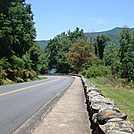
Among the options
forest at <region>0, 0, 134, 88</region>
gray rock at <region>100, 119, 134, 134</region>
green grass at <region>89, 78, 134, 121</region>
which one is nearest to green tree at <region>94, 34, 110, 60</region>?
forest at <region>0, 0, 134, 88</region>

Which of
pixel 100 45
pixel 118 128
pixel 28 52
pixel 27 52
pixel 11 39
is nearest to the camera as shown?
pixel 118 128

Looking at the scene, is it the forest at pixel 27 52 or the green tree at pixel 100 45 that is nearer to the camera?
the forest at pixel 27 52

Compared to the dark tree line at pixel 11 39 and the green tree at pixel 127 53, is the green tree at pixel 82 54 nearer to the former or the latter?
the green tree at pixel 127 53

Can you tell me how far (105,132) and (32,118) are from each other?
4217 millimetres

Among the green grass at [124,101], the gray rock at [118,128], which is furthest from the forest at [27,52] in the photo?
the gray rock at [118,128]

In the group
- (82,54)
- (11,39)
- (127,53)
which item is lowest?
(127,53)

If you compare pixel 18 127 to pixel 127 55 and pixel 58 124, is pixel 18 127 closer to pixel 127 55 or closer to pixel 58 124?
pixel 58 124

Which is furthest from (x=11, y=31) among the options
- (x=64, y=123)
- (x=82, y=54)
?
(x=82, y=54)

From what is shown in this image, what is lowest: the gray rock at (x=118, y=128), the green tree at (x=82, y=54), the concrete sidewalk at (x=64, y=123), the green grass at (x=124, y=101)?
the green grass at (x=124, y=101)

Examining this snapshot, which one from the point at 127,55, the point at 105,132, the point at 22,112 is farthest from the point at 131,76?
the point at 105,132

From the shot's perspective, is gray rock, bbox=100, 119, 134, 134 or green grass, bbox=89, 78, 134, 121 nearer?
gray rock, bbox=100, 119, 134, 134

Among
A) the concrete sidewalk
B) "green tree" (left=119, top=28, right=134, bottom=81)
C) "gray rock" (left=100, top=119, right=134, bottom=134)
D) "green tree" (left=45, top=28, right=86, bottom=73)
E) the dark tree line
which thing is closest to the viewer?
"gray rock" (left=100, top=119, right=134, bottom=134)

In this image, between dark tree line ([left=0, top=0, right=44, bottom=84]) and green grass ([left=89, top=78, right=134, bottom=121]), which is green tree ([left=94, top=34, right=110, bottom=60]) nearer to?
dark tree line ([left=0, top=0, right=44, bottom=84])

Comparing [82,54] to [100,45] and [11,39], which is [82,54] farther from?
[11,39]
